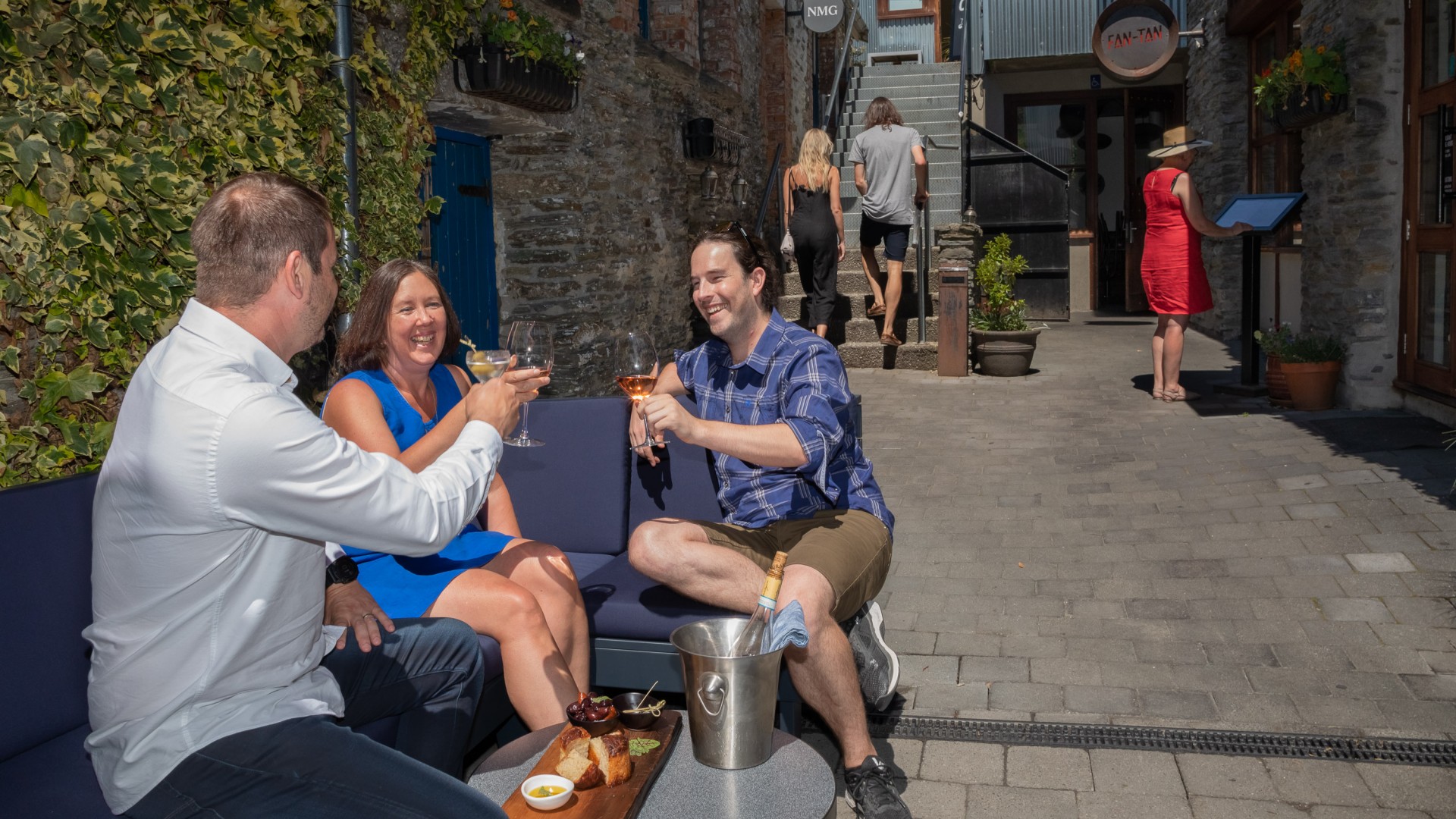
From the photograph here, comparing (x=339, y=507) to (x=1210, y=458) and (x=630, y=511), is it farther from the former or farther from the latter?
(x=1210, y=458)

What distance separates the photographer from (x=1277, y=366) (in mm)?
7449

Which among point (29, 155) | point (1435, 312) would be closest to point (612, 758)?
point (29, 155)

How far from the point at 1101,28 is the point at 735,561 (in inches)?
366

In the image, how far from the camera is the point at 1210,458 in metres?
6.23

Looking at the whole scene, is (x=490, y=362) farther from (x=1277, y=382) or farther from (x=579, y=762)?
(x=1277, y=382)

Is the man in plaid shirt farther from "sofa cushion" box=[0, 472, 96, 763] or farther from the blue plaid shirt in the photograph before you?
"sofa cushion" box=[0, 472, 96, 763]

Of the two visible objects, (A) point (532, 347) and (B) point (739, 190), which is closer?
(A) point (532, 347)

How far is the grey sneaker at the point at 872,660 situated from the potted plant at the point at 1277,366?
542 cm

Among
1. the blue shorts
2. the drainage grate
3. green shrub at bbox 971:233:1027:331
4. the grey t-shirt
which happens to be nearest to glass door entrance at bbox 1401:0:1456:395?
green shrub at bbox 971:233:1027:331

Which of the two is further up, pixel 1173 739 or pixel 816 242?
pixel 816 242

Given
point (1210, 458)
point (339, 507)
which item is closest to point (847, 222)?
point (1210, 458)

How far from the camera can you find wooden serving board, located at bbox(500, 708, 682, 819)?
196 centimetres

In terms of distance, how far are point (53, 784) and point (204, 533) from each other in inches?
26.9

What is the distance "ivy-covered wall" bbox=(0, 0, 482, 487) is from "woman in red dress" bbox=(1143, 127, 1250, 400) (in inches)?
230
